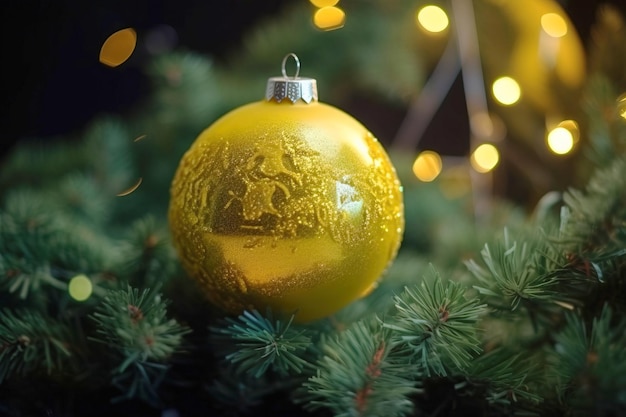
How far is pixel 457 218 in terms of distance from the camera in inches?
34.9

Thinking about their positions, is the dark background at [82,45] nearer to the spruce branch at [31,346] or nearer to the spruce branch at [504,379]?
the spruce branch at [31,346]

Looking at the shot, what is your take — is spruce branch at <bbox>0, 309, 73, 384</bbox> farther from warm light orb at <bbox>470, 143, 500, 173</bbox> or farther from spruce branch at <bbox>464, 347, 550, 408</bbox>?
warm light orb at <bbox>470, 143, 500, 173</bbox>

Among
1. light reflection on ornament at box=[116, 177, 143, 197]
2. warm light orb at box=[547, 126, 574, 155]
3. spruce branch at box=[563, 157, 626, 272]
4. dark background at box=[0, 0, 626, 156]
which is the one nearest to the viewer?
spruce branch at box=[563, 157, 626, 272]

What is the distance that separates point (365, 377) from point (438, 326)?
0.06 meters

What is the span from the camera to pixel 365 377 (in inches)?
17.9

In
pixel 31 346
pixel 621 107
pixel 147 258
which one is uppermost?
pixel 621 107

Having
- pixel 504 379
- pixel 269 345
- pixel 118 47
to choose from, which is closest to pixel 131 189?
pixel 118 47

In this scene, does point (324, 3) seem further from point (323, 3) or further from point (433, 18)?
point (433, 18)

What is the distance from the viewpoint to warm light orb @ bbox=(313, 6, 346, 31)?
3.13ft

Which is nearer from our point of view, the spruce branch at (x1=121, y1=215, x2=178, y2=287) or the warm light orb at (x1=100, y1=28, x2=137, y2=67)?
the spruce branch at (x1=121, y1=215, x2=178, y2=287)

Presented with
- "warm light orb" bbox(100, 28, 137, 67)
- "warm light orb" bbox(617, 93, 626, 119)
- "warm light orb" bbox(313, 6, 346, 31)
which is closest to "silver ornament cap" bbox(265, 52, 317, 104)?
"warm light orb" bbox(617, 93, 626, 119)

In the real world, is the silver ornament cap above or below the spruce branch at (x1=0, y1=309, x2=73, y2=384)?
above

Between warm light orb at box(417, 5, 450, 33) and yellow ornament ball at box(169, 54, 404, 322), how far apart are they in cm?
45

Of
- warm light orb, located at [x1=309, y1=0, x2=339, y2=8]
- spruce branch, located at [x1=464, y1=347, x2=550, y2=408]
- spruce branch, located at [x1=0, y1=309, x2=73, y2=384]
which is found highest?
warm light orb, located at [x1=309, y1=0, x2=339, y2=8]
